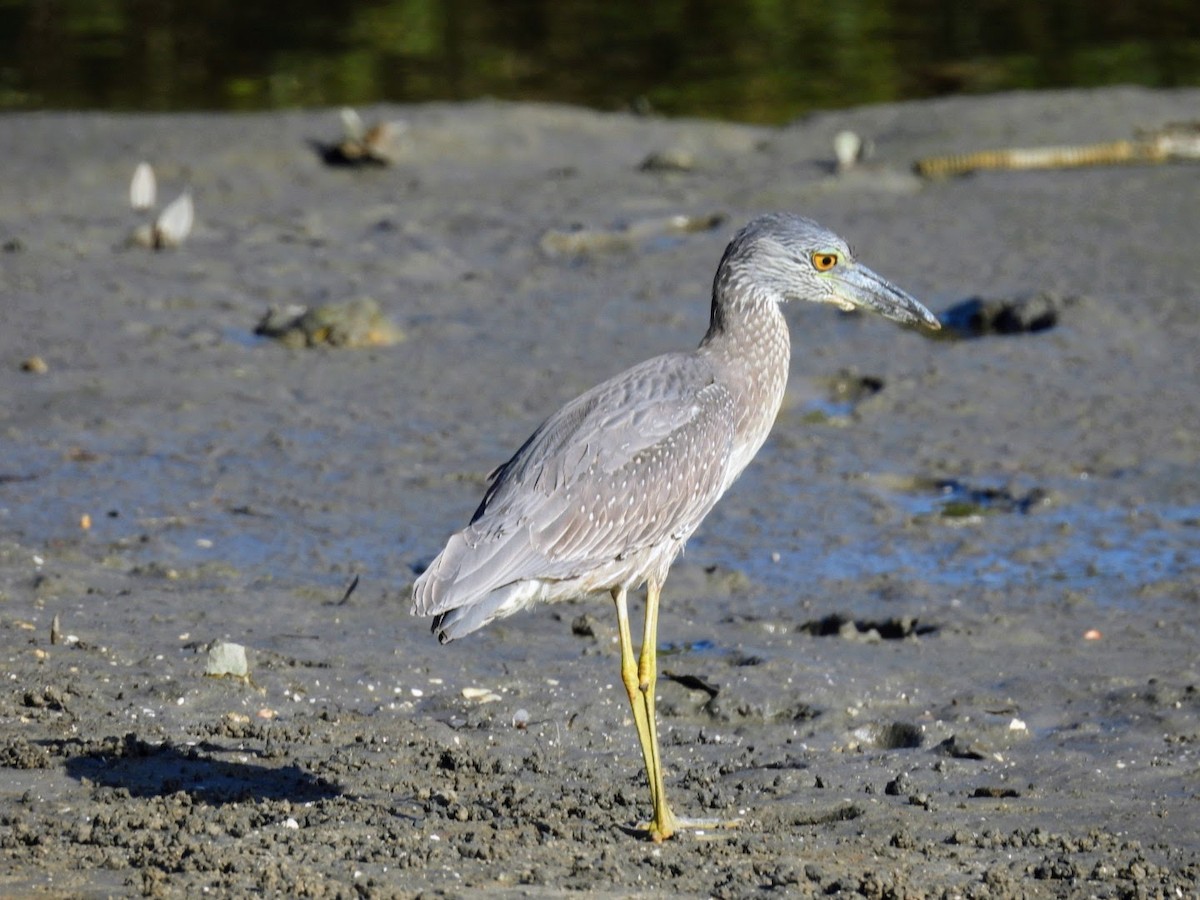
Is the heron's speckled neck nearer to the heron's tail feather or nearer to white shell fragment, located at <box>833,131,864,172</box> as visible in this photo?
the heron's tail feather

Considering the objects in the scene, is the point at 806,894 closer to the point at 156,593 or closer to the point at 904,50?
the point at 156,593

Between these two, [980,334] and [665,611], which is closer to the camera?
[665,611]

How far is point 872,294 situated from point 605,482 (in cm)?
115

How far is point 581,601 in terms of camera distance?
6570mm

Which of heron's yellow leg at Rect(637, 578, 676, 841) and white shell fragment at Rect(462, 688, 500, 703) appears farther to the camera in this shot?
white shell fragment at Rect(462, 688, 500, 703)

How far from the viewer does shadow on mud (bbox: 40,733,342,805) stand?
4.77 meters

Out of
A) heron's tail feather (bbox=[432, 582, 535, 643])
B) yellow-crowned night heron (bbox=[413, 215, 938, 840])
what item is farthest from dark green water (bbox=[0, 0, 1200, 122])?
heron's tail feather (bbox=[432, 582, 535, 643])

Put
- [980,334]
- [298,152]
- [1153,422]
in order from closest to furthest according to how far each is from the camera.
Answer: [1153,422], [980,334], [298,152]

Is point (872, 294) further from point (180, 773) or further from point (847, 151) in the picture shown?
point (847, 151)

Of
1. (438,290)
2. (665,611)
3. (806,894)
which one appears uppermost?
(438,290)

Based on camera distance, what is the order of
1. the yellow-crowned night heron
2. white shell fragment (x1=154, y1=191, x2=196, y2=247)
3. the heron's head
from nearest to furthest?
the yellow-crowned night heron, the heron's head, white shell fragment (x1=154, y1=191, x2=196, y2=247)

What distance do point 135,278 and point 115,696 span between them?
5770 millimetres

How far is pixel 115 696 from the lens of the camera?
5379mm

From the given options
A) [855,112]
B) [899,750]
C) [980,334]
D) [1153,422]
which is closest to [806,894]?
[899,750]
